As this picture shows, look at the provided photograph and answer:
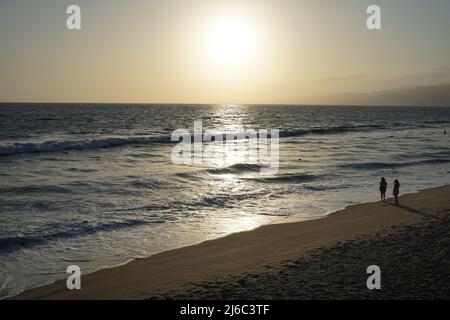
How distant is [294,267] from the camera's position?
11125 mm

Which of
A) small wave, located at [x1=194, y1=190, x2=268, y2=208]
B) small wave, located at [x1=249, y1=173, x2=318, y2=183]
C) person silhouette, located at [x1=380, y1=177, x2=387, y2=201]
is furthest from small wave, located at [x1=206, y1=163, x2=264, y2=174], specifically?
person silhouette, located at [x1=380, y1=177, x2=387, y2=201]

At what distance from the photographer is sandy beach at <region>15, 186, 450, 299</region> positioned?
30.8 feet

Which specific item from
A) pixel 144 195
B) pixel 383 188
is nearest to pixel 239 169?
pixel 144 195

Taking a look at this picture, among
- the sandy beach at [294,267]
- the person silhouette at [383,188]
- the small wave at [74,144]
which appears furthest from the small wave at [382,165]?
the small wave at [74,144]

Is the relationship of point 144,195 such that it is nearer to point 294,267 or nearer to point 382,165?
point 294,267

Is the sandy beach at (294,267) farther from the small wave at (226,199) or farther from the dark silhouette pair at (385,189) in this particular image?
the small wave at (226,199)

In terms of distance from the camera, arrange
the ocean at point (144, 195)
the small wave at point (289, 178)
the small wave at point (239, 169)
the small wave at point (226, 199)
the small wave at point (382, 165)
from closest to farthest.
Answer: the ocean at point (144, 195), the small wave at point (226, 199), the small wave at point (289, 178), the small wave at point (239, 169), the small wave at point (382, 165)

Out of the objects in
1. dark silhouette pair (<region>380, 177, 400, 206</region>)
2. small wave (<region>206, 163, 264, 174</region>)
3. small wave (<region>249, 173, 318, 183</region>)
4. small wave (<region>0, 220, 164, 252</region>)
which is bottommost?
small wave (<region>0, 220, 164, 252</region>)

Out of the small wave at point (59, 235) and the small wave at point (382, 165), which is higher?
the small wave at point (382, 165)

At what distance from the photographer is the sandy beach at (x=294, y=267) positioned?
9.40 metres

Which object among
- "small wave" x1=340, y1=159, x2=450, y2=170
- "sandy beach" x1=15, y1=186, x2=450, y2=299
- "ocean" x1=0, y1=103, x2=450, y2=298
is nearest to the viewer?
"sandy beach" x1=15, y1=186, x2=450, y2=299

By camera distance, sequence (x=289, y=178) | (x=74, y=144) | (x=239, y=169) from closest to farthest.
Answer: (x=289, y=178) → (x=239, y=169) → (x=74, y=144)

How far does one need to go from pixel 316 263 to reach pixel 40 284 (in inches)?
259

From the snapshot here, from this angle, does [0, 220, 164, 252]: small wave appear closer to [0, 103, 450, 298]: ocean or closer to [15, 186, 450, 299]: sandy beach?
[0, 103, 450, 298]: ocean
